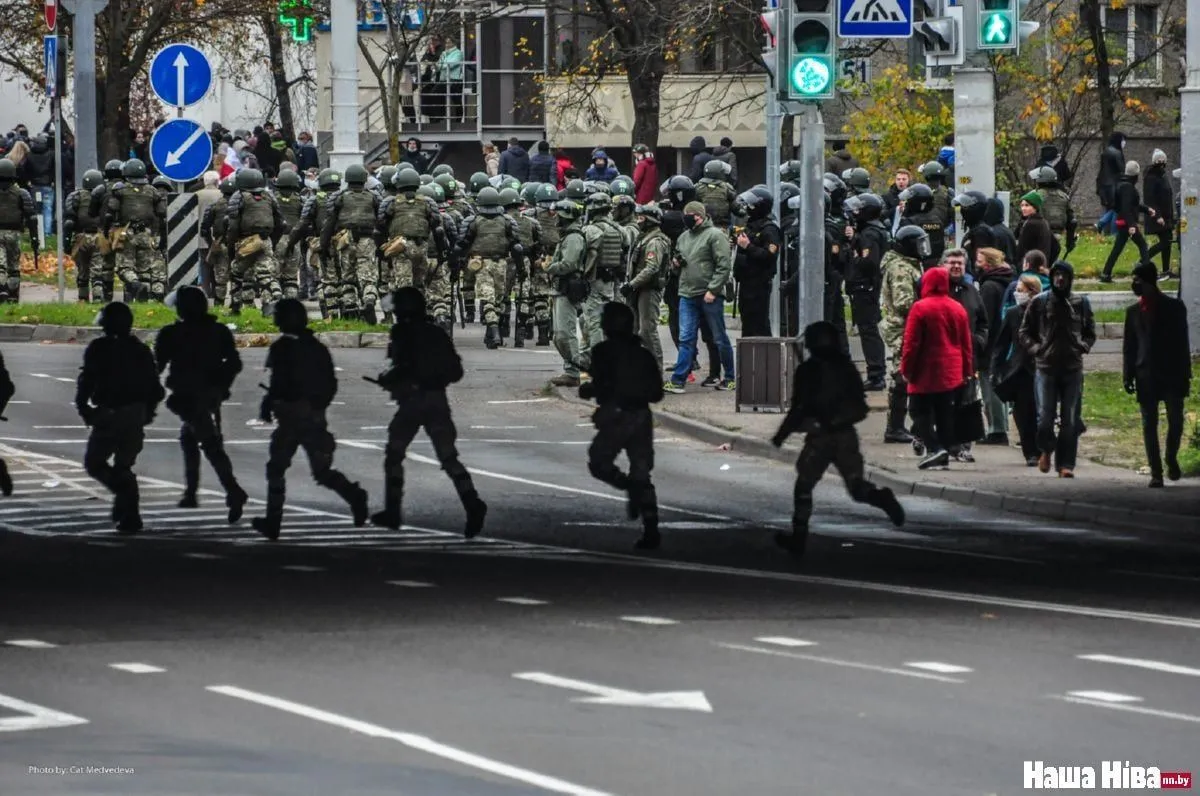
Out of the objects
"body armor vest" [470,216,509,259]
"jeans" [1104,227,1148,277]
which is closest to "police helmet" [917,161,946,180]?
"body armor vest" [470,216,509,259]

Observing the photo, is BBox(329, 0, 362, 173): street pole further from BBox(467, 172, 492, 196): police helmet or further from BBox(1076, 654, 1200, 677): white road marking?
BBox(1076, 654, 1200, 677): white road marking

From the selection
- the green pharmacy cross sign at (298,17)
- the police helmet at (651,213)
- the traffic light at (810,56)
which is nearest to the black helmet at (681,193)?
the police helmet at (651,213)

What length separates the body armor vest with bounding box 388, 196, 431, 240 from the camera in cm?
3006

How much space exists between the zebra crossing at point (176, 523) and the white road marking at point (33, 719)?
5429 mm

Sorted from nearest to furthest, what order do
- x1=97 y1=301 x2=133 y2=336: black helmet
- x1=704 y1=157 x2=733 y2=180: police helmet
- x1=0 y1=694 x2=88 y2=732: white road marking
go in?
x1=0 y1=694 x2=88 y2=732: white road marking → x1=97 y1=301 x2=133 y2=336: black helmet → x1=704 y1=157 x2=733 y2=180: police helmet

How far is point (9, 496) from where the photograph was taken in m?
18.3

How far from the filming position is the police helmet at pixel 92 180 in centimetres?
3375

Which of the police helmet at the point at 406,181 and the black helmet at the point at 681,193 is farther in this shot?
the police helmet at the point at 406,181

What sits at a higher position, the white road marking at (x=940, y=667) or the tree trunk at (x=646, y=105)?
the tree trunk at (x=646, y=105)

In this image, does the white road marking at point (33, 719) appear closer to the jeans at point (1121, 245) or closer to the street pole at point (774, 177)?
the street pole at point (774, 177)

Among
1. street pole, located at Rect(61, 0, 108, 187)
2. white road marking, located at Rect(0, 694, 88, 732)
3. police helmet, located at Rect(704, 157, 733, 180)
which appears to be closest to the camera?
white road marking, located at Rect(0, 694, 88, 732)

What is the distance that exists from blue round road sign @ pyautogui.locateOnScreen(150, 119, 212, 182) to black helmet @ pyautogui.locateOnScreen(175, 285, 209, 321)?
7549 mm

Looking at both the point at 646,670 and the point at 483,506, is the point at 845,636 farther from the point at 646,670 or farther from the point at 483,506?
the point at 483,506

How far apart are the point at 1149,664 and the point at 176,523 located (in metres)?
7.27
